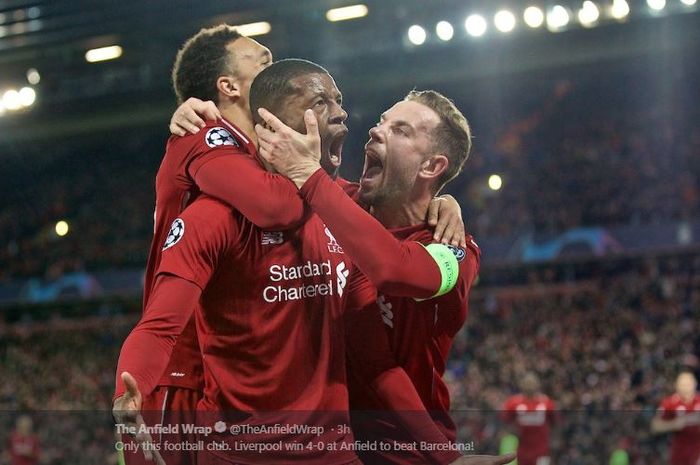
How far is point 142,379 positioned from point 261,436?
17.4 inches

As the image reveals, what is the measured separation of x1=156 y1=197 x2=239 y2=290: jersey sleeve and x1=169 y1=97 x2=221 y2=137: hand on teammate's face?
37 cm

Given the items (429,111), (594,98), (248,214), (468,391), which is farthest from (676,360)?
(248,214)

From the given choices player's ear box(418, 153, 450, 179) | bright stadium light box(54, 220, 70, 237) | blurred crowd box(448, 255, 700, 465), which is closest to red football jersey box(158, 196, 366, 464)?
player's ear box(418, 153, 450, 179)

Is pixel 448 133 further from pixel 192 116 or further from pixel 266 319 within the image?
pixel 266 319

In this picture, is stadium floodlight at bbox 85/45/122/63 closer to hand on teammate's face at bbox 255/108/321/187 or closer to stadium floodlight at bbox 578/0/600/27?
stadium floodlight at bbox 578/0/600/27

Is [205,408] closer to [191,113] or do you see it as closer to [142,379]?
[142,379]

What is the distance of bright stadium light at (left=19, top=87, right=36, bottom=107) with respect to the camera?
19.7 meters

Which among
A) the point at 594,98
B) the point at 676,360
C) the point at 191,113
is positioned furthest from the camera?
the point at 594,98

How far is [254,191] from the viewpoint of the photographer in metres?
2.41

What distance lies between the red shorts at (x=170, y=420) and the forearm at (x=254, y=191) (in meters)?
0.63

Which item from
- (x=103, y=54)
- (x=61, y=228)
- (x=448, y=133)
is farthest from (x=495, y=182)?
(x=448, y=133)

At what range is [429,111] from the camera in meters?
3.15

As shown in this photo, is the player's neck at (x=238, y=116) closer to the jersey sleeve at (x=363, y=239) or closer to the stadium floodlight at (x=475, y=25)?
the jersey sleeve at (x=363, y=239)

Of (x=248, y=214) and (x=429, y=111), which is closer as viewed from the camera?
(x=248, y=214)
